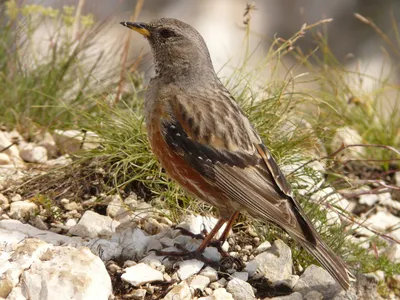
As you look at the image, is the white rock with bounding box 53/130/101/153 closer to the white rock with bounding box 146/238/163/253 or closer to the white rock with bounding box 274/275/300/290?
the white rock with bounding box 146/238/163/253

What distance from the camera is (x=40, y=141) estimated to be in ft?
21.8

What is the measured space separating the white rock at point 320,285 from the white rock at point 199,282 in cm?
58

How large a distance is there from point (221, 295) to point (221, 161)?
2.85 ft

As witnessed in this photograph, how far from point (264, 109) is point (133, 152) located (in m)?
1.08

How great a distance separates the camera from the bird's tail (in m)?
4.62

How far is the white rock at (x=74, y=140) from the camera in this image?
20.2 feet

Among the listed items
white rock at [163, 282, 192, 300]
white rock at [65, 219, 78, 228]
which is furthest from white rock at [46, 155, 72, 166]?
white rock at [163, 282, 192, 300]

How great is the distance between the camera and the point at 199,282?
466 centimetres

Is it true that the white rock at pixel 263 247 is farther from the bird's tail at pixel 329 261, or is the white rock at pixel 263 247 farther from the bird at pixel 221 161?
the bird's tail at pixel 329 261

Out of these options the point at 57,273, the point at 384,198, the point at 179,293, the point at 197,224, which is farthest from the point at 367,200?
the point at 57,273

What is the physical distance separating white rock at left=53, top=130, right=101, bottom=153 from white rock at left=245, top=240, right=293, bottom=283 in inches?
68.0

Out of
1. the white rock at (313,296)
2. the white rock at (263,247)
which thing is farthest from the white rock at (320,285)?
the white rock at (263,247)

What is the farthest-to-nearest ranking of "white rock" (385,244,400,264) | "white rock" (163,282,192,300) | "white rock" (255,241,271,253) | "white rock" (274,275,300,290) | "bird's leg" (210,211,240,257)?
1. "white rock" (385,244,400,264)
2. "white rock" (255,241,271,253)
3. "bird's leg" (210,211,240,257)
4. "white rock" (274,275,300,290)
5. "white rock" (163,282,192,300)

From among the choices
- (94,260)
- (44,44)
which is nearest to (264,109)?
(94,260)
